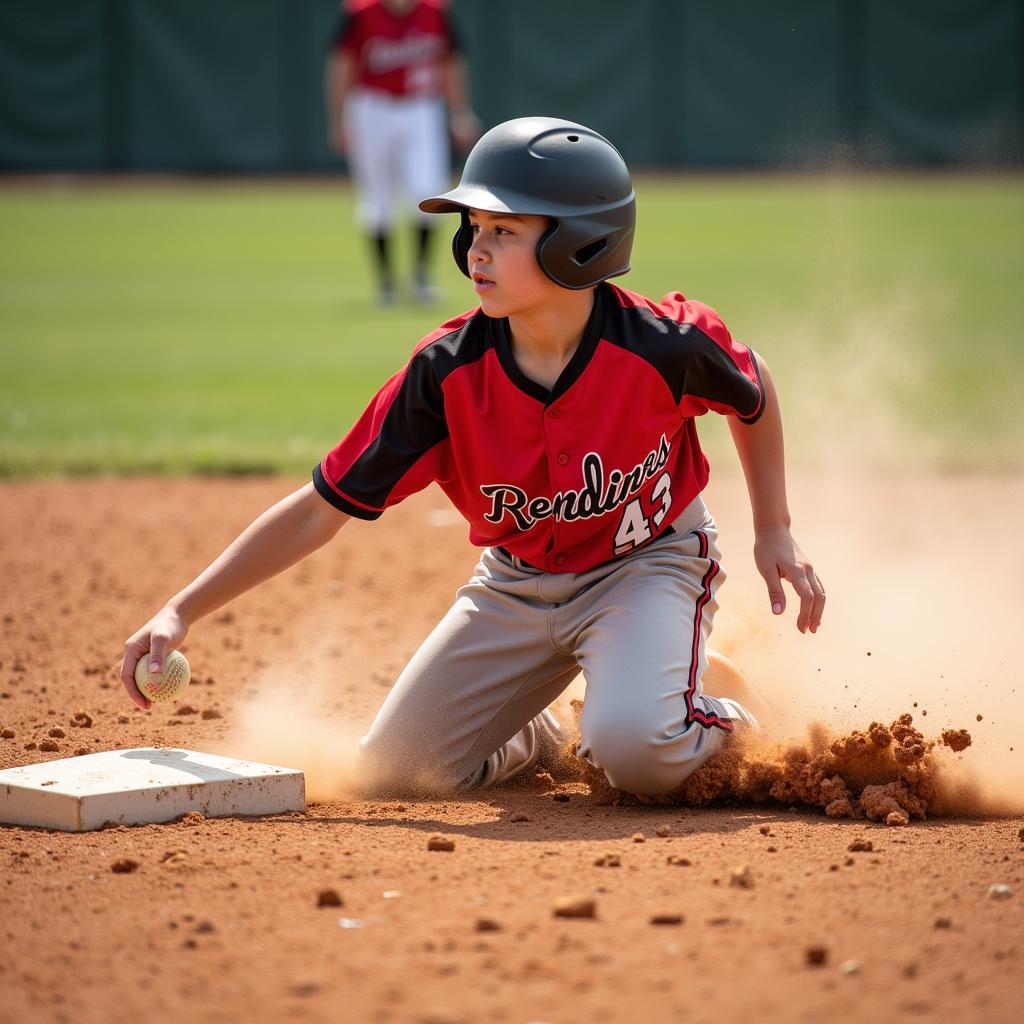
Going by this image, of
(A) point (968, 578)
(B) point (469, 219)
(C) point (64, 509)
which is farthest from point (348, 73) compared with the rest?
(B) point (469, 219)

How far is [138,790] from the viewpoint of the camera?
263cm

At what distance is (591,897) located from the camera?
216cm

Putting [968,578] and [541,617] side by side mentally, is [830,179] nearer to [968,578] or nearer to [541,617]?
[968,578]

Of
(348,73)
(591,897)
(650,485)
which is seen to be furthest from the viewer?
(348,73)

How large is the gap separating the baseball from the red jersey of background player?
880 centimetres

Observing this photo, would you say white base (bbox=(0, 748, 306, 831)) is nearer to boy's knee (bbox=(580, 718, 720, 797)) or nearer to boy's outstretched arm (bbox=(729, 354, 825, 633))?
boy's knee (bbox=(580, 718, 720, 797))

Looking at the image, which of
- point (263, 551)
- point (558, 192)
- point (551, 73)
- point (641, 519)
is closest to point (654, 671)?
point (641, 519)

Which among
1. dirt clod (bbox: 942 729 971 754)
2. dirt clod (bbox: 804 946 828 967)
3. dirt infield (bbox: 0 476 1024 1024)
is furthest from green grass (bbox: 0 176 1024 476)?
dirt clod (bbox: 804 946 828 967)

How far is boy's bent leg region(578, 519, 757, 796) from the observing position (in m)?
2.74

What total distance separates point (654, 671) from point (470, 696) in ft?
1.31

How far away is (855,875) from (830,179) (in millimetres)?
23045

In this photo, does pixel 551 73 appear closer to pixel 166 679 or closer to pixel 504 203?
pixel 504 203

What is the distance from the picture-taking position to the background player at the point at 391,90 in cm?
1098

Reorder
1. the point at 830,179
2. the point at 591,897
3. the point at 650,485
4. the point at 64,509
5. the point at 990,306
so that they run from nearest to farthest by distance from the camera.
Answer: the point at 591,897, the point at 650,485, the point at 64,509, the point at 990,306, the point at 830,179
